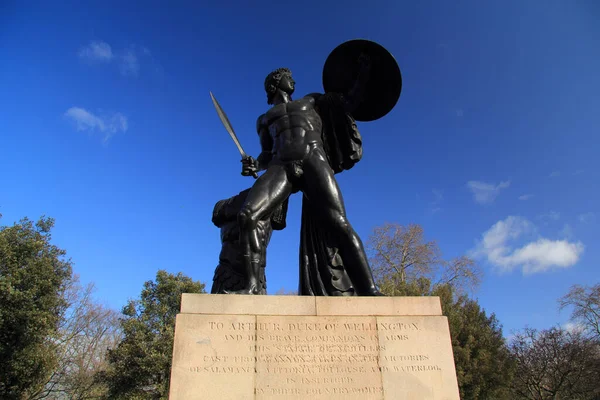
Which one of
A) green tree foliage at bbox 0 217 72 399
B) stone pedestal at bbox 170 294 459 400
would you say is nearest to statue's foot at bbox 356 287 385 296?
stone pedestal at bbox 170 294 459 400

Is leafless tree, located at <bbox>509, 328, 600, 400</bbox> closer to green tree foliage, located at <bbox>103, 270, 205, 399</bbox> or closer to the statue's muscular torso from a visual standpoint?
green tree foliage, located at <bbox>103, 270, 205, 399</bbox>

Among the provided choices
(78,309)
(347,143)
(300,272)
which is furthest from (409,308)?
(78,309)

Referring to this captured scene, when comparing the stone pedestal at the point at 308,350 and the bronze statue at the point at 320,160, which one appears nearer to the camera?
the stone pedestal at the point at 308,350

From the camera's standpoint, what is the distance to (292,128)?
6348 mm

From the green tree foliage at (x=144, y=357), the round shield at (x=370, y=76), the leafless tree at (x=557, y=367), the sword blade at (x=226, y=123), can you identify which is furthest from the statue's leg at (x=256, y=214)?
the leafless tree at (x=557, y=367)

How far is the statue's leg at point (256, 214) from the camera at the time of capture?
17.4 feet

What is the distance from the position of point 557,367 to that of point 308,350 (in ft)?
115

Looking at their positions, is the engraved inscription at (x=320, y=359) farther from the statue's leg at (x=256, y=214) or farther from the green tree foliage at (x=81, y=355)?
the green tree foliage at (x=81, y=355)

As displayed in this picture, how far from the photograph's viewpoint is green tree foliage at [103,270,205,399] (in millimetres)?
24781

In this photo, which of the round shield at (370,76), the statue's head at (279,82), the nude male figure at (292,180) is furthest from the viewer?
the statue's head at (279,82)

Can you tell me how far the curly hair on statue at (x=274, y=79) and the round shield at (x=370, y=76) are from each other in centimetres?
74

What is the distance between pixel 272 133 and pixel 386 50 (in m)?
2.32

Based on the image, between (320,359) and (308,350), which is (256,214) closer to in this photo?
(308,350)

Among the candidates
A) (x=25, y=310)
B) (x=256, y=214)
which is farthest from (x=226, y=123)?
(x=25, y=310)
